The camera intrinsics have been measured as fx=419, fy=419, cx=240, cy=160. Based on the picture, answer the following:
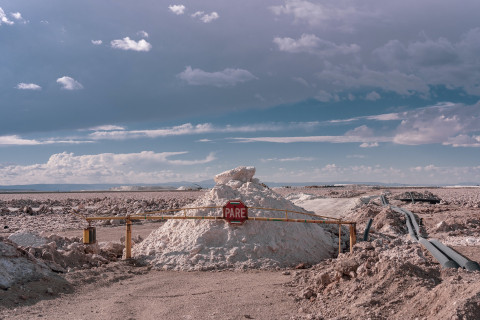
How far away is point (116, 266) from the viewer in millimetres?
8492

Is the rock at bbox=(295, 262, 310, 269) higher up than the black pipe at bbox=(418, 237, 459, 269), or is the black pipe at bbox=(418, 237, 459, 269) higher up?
the black pipe at bbox=(418, 237, 459, 269)

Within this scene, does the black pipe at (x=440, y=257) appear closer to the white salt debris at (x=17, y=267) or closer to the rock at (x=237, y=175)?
the rock at (x=237, y=175)

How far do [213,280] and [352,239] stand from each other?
3.05 metres

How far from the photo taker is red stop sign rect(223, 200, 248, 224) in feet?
29.3

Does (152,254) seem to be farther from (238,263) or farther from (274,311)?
(274,311)

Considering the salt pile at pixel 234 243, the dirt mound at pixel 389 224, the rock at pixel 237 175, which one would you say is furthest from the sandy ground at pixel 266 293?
the dirt mound at pixel 389 224

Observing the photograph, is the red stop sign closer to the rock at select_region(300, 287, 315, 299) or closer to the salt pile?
the salt pile

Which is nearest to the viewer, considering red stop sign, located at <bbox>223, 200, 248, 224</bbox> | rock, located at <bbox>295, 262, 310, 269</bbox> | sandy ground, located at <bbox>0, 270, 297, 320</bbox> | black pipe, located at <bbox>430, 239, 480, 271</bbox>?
sandy ground, located at <bbox>0, 270, 297, 320</bbox>

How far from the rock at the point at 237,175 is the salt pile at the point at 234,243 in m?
1.07

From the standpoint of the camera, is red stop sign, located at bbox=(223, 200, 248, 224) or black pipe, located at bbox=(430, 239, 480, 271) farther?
red stop sign, located at bbox=(223, 200, 248, 224)

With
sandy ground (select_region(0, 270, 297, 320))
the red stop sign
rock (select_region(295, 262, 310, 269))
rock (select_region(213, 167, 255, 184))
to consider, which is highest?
rock (select_region(213, 167, 255, 184))

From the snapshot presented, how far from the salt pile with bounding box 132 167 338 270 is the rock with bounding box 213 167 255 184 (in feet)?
3.52

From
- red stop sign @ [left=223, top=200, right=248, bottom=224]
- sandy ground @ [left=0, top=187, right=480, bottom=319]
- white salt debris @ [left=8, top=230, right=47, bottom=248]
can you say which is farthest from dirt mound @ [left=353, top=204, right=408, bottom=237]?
white salt debris @ [left=8, top=230, right=47, bottom=248]

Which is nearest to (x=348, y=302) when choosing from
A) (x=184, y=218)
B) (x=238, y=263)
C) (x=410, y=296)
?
(x=410, y=296)
